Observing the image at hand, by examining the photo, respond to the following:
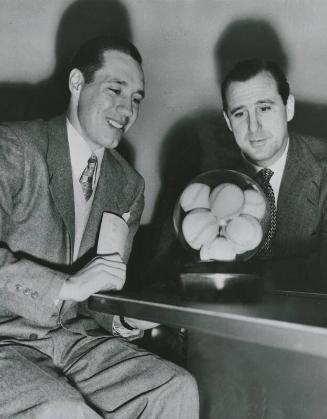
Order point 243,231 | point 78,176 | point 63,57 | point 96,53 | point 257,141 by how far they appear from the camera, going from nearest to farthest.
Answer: point 243,231 < point 78,176 < point 96,53 < point 257,141 < point 63,57

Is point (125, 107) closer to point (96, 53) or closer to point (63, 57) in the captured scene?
point (96, 53)

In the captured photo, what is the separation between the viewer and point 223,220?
37.1 inches

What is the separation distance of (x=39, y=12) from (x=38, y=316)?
1345 millimetres

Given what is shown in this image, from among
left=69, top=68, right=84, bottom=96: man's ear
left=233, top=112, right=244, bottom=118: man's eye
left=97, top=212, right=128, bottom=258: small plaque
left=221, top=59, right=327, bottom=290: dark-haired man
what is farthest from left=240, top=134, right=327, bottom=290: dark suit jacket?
left=69, top=68, right=84, bottom=96: man's ear

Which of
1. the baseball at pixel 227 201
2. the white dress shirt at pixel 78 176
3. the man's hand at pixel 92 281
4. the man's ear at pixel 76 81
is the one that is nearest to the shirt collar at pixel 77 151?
the white dress shirt at pixel 78 176

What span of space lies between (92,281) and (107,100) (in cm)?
59

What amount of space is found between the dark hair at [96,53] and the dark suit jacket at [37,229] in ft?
0.65

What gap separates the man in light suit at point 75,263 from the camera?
97 centimetres

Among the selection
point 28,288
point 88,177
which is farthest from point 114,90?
point 28,288

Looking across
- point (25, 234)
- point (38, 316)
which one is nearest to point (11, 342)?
point (38, 316)

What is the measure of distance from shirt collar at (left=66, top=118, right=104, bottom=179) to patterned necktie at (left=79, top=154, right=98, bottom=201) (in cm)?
1

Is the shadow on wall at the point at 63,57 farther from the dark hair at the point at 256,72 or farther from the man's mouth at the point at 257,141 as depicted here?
the man's mouth at the point at 257,141

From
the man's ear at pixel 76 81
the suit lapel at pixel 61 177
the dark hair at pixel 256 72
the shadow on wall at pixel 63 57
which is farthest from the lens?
the shadow on wall at pixel 63 57

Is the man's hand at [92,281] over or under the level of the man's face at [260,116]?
under
